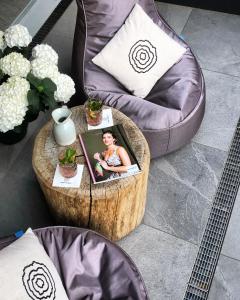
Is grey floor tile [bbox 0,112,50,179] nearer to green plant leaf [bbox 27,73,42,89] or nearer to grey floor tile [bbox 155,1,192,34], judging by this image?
green plant leaf [bbox 27,73,42,89]

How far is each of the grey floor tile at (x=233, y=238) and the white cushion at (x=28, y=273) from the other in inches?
35.1

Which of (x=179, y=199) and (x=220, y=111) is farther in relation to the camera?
(x=220, y=111)

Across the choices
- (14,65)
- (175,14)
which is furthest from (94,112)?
(175,14)

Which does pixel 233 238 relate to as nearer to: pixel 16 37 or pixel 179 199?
pixel 179 199

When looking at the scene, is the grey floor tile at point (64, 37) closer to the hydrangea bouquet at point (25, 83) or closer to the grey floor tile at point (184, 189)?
the hydrangea bouquet at point (25, 83)

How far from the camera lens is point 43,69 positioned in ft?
6.03

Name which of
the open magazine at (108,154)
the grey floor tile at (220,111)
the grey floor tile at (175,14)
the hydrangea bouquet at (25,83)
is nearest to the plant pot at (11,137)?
the hydrangea bouquet at (25,83)

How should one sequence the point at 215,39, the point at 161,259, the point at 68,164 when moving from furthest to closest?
the point at 215,39, the point at 161,259, the point at 68,164

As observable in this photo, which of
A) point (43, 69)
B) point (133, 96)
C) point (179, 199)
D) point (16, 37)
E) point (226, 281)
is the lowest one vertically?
point (226, 281)

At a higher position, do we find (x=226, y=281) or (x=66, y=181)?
(x=66, y=181)

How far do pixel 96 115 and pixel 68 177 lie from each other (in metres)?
0.33

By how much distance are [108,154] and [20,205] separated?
698 millimetres

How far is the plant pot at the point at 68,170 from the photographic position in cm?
163

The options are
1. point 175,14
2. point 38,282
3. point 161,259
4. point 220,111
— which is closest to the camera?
point 38,282
